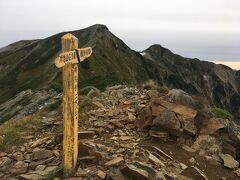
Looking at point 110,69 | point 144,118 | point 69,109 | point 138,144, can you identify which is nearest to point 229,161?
point 138,144

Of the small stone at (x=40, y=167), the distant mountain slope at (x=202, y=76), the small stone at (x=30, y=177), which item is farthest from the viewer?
A: the distant mountain slope at (x=202, y=76)

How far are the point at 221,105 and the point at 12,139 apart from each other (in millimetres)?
119344

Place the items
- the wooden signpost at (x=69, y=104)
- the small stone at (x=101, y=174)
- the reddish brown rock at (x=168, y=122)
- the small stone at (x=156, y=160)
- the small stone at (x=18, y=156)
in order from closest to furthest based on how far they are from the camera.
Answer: the wooden signpost at (x=69, y=104)
the small stone at (x=101, y=174)
the small stone at (x=156, y=160)
the small stone at (x=18, y=156)
the reddish brown rock at (x=168, y=122)

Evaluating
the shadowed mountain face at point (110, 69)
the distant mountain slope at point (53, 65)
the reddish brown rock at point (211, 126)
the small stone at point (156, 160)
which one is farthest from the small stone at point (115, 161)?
the distant mountain slope at point (53, 65)

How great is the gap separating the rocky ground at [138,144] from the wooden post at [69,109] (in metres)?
0.48

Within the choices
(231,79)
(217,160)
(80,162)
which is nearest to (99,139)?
(80,162)

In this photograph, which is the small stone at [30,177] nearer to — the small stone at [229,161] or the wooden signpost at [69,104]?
the wooden signpost at [69,104]

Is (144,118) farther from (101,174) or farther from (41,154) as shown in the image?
(101,174)

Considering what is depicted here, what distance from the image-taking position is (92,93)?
20703 mm

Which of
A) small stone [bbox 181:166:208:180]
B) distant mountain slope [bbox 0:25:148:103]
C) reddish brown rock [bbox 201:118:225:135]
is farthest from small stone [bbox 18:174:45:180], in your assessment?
distant mountain slope [bbox 0:25:148:103]

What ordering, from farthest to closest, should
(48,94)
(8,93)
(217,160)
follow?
(8,93), (48,94), (217,160)

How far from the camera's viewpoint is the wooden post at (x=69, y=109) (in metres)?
11.5

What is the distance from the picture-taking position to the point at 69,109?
11.6 meters

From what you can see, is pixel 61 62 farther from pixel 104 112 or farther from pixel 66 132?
pixel 104 112
